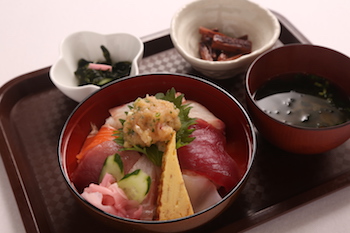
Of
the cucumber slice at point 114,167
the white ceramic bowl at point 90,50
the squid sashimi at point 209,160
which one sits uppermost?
the white ceramic bowl at point 90,50

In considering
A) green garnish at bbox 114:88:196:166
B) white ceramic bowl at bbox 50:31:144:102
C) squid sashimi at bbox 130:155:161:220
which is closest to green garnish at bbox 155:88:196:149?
green garnish at bbox 114:88:196:166

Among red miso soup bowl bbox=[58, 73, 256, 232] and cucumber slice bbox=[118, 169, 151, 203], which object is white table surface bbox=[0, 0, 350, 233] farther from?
cucumber slice bbox=[118, 169, 151, 203]

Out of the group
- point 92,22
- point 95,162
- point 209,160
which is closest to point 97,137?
point 95,162

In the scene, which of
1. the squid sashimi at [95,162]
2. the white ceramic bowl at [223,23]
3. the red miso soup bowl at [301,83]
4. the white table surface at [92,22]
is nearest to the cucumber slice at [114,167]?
the squid sashimi at [95,162]

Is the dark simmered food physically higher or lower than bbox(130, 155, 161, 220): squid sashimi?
higher

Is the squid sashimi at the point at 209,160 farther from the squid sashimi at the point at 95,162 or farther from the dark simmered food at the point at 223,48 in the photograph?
the dark simmered food at the point at 223,48

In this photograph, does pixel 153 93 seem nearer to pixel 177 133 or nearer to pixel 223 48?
pixel 177 133
